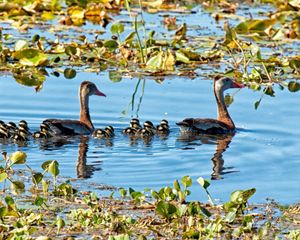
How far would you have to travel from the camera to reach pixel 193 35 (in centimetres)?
1942

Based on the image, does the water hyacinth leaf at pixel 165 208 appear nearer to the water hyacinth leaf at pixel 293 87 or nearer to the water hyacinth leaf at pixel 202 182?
the water hyacinth leaf at pixel 202 182

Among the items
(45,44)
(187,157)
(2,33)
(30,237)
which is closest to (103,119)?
(187,157)

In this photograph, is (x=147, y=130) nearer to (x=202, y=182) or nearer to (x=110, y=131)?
(x=110, y=131)

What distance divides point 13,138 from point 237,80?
4520 millimetres

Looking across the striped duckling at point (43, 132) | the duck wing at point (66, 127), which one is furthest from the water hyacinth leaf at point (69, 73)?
the striped duckling at point (43, 132)

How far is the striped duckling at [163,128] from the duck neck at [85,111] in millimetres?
907

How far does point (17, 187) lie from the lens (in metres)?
9.91

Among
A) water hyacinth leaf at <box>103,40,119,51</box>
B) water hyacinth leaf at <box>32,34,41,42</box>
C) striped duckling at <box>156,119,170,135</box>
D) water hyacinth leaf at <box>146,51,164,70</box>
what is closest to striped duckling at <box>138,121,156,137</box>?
striped duckling at <box>156,119,170,135</box>

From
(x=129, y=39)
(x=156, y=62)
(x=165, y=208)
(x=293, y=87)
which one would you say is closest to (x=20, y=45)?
(x=129, y=39)

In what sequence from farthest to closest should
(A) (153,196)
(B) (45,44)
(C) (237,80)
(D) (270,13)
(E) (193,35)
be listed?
(D) (270,13) → (E) (193,35) → (B) (45,44) → (C) (237,80) → (A) (153,196)

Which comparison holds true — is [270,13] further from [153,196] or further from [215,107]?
[153,196]

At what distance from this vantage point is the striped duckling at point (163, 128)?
536 inches

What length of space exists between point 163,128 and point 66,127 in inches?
46.6

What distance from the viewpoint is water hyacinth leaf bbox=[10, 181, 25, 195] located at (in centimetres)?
990
